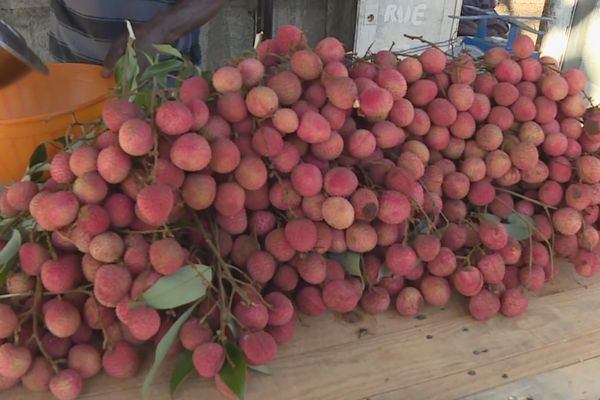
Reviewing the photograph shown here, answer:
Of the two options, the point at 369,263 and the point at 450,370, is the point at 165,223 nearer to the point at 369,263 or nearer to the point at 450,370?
the point at 369,263

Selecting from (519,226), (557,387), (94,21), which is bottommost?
(557,387)

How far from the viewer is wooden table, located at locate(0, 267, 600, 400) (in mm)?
687

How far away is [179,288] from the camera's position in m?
0.64

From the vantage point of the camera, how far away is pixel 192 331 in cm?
66

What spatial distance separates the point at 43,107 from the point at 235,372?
0.72 meters

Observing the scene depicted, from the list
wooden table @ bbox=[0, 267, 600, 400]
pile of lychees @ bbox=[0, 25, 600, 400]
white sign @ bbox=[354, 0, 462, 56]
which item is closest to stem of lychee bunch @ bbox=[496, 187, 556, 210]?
pile of lychees @ bbox=[0, 25, 600, 400]

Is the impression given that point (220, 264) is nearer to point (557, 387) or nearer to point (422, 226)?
point (422, 226)

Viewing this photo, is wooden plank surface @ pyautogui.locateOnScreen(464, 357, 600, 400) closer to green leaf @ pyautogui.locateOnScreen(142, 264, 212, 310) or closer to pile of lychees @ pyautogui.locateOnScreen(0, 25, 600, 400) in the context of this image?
pile of lychees @ pyautogui.locateOnScreen(0, 25, 600, 400)

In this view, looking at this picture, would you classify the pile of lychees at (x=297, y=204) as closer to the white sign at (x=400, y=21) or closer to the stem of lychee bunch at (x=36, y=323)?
the stem of lychee bunch at (x=36, y=323)

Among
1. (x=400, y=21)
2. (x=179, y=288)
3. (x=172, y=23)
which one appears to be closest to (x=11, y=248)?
(x=179, y=288)

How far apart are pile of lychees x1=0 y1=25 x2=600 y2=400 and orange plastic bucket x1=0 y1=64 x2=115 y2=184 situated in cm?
21

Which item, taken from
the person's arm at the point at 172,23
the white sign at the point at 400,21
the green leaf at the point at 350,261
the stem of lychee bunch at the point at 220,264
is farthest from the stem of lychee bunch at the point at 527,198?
the white sign at the point at 400,21

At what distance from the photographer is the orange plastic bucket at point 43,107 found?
0.90 m

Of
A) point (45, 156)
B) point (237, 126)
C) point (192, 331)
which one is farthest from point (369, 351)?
point (45, 156)
